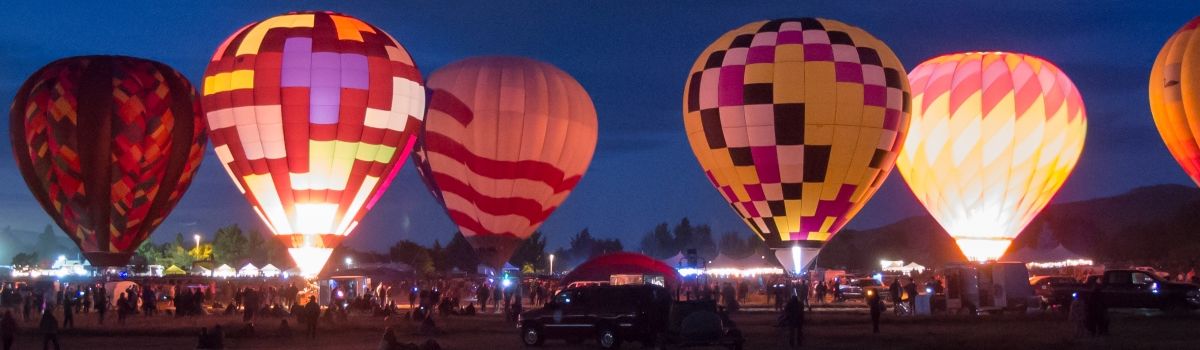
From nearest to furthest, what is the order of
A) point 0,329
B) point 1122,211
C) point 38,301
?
point 0,329, point 38,301, point 1122,211

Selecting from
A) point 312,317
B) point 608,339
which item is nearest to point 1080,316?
point 608,339

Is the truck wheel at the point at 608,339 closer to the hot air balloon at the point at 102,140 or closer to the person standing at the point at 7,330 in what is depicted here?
the person standing at the point at 7,330

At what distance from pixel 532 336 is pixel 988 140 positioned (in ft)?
58.7

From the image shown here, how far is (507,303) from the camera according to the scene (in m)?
32.7

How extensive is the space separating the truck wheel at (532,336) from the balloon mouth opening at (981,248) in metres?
18.0

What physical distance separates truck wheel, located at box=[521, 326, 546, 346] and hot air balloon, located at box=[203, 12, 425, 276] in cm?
1021

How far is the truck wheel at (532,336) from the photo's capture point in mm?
21281

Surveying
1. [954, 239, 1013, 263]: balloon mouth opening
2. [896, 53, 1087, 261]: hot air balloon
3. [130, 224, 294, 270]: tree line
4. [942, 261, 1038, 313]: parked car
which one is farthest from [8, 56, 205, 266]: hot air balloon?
[130, 224, 294, 270]: tree line

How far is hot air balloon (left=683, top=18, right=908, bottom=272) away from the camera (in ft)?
96.7

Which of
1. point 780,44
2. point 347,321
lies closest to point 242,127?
point 347,321

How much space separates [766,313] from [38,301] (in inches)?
804

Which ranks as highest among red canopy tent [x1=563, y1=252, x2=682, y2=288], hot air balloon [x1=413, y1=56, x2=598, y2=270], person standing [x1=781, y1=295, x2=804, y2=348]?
hot air balloon [x1=413, y1=56, x2=598, y2=270]

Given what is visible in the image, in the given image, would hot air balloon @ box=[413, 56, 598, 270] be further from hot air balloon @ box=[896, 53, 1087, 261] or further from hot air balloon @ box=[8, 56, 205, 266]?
hot air balloon @ box=[896, 53, 1087, 261]

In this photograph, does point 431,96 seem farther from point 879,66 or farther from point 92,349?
point 92,349
